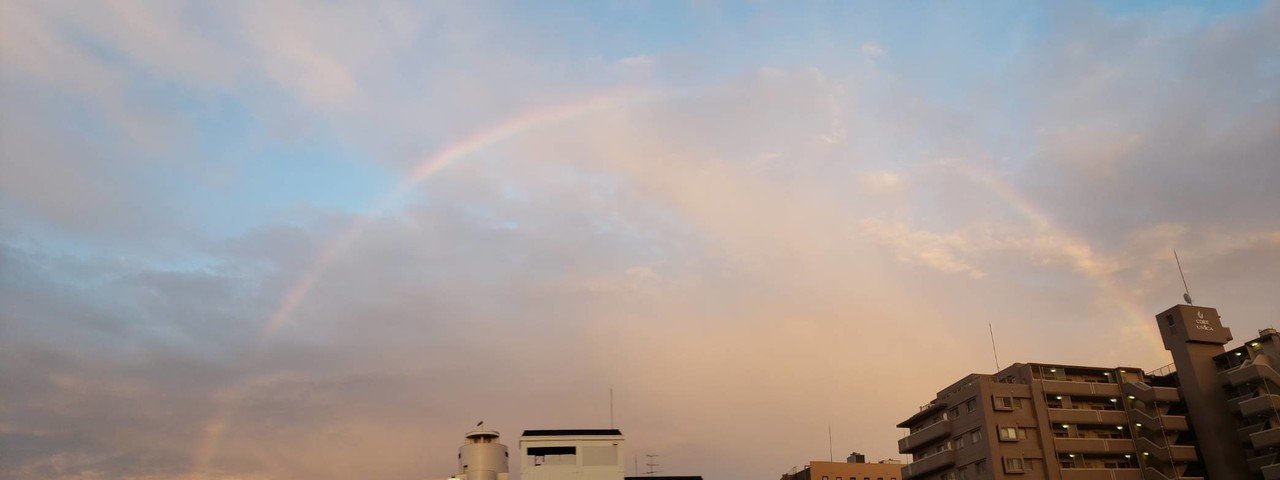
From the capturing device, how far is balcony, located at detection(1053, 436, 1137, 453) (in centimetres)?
8650

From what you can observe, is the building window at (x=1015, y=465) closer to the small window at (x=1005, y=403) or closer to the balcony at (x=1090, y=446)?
the balcony at (x=1090, y=446)

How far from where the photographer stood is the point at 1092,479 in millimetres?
84875

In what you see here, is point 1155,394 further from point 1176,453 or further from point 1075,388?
point 1075,388

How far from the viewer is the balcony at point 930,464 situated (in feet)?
303

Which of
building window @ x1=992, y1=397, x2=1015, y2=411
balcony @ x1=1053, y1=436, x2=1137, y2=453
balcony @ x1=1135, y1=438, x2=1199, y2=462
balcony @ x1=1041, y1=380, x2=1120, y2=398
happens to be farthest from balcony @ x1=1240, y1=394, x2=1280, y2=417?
building window @ x1=992, y1=397, x2=1015, y2=411

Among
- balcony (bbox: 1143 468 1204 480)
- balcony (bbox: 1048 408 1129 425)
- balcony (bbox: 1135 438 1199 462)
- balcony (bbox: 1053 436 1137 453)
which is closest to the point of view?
balcony (bbox: 1143 468 1204 480)

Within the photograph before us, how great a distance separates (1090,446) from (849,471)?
41375 mm

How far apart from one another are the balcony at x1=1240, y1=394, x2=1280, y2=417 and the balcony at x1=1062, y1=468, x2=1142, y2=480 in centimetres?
1132

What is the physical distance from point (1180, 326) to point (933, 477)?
29.2m

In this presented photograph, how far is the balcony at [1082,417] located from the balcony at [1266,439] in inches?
465

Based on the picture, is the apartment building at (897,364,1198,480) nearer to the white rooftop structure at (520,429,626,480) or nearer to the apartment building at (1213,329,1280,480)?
the apartment building at (1213,329,1280,480)

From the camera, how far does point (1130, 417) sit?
292 feet

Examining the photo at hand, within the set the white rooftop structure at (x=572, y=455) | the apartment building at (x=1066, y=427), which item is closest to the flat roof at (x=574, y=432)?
the white rooftop structure at (x=572, y=455)

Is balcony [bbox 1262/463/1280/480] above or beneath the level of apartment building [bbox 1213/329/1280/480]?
beneath
